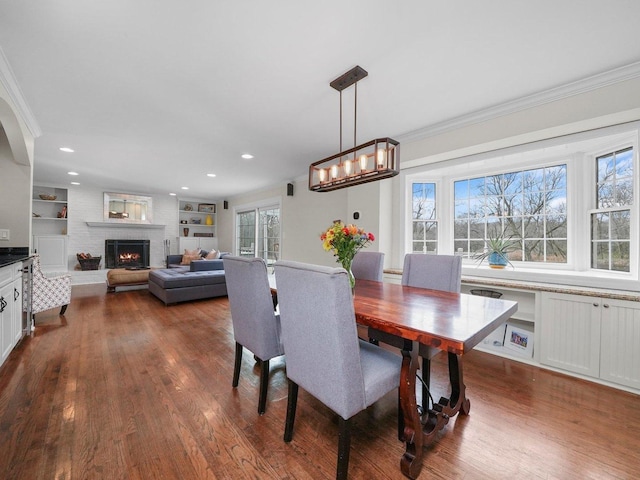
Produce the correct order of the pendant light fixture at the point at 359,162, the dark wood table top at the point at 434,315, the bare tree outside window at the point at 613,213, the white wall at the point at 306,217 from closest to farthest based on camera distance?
the dark wood table top at the point at 434,315 < the pendant light fixture at the point at 359,162 < the bare tree outside window at the point at 613,213 < the white wall at the point at 306,217

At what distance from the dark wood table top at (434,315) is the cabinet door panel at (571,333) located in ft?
3.72

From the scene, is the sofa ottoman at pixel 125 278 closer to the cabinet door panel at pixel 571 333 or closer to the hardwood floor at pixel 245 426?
the hardwood floor at pixel 245 426

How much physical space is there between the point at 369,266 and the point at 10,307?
3213 millimetres

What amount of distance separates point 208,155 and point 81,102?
1699 millimetres

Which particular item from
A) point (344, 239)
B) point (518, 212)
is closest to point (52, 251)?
point (344, 239)

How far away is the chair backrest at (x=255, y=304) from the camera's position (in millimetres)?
1739

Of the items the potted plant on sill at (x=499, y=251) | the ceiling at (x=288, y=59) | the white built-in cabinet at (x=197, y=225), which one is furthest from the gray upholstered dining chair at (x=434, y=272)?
the white built-in cabinet at (x=197, y=225)

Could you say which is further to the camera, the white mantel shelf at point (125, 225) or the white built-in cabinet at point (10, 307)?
the white mantel shelf at point (125, 225)

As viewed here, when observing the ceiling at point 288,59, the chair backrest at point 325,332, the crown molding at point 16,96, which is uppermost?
the ceiling at point 288,59

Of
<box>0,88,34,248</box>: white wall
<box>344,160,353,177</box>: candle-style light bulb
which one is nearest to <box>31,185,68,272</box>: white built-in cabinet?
<box>0,88,34,248</box>: white wall

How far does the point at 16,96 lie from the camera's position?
245 cm

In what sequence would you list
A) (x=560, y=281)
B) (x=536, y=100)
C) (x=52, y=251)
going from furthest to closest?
(x=52, y=251) < (x=560, y=281) < (x=536, y=100)

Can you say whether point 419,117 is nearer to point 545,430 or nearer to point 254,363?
point 545,430

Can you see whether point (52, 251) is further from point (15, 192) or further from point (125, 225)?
point (15, 192)
